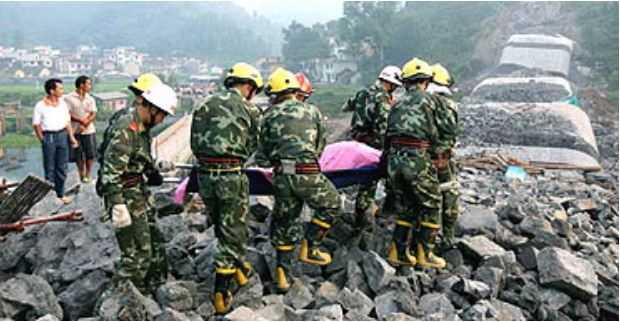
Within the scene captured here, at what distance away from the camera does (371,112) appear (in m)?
6.18

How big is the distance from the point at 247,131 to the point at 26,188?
7.20 feet

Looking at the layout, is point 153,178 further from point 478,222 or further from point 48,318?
point 478,222

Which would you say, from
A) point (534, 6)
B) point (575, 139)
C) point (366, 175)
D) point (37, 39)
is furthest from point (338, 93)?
point (37, 39)

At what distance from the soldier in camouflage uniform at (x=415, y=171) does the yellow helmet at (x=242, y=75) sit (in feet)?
4.64

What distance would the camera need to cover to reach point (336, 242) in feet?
19.1

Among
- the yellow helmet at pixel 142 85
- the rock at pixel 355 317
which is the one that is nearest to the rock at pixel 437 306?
the rock at pixel 355 317

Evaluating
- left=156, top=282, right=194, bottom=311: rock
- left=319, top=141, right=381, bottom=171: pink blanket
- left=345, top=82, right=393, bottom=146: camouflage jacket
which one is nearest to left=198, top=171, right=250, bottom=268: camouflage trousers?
left=156, top=282, right=194, bottom=311: rock

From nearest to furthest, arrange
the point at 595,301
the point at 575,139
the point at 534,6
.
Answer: the point at 595,301
the point at 575,139
the point at 534,6

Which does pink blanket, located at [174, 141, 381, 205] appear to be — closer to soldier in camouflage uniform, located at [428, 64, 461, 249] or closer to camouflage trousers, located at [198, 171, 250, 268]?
soldier in camouflage uniform, located at [428, 64, 461, 249]

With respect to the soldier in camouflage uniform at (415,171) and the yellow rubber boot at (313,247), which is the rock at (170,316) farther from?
the soldier in camouflage uniform at (415,171)

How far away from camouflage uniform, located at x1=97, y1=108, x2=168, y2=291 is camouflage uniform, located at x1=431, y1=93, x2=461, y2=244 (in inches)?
98.8

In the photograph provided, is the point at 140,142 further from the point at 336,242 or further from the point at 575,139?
the point at 575,139

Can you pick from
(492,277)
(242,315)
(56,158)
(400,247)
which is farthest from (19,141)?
(492,277)

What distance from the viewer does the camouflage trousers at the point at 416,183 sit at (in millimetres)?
5453
